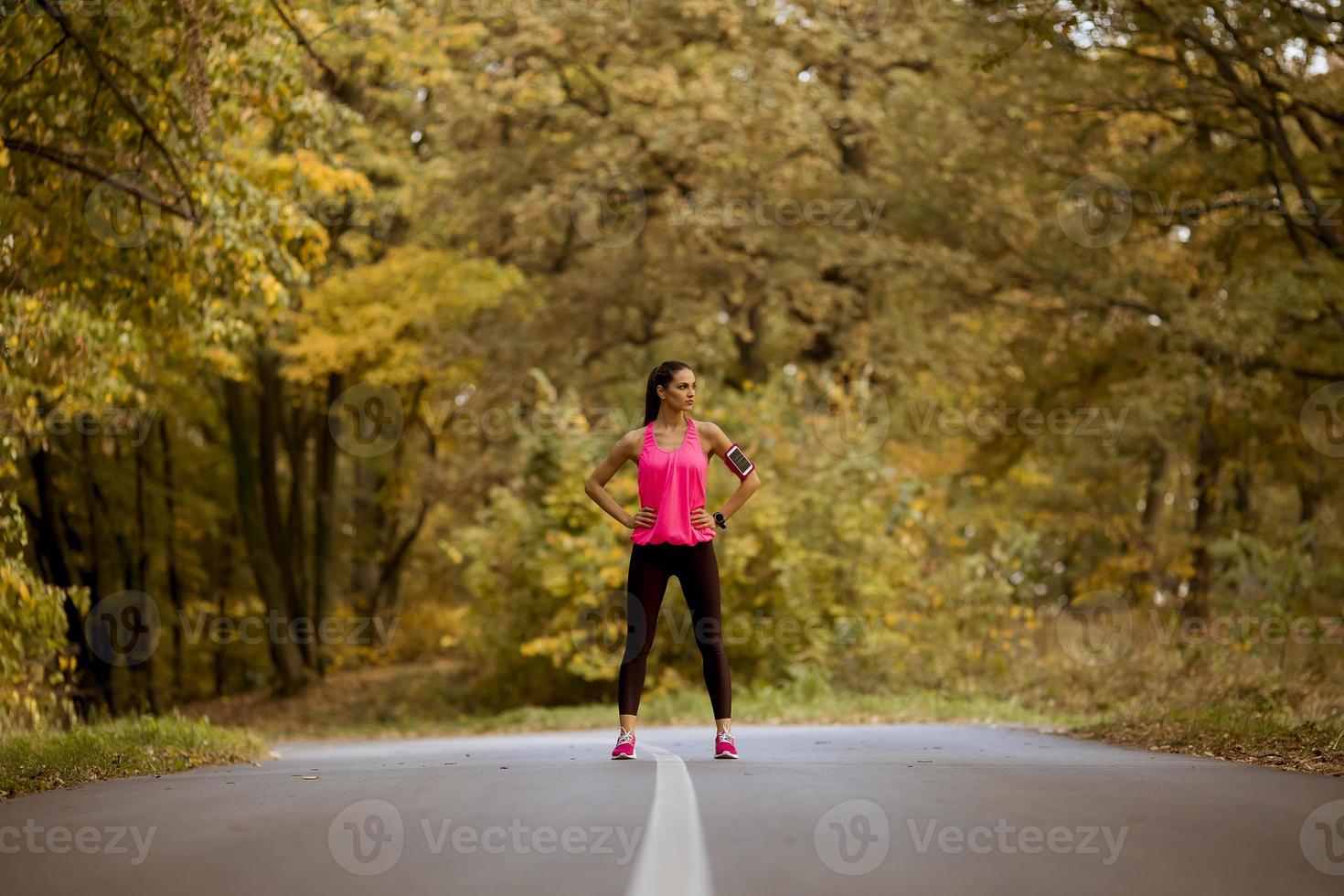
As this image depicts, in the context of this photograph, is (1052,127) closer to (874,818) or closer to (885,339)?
(885,339)

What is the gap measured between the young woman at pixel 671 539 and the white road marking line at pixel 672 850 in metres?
1.63

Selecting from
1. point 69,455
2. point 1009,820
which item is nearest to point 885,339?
point 69,455

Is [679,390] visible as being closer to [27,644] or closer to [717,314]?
[27,644]

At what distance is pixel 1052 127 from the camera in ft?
81.5
